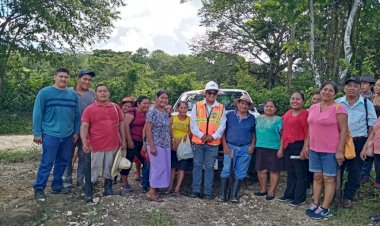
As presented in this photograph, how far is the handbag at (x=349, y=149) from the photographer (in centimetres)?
522

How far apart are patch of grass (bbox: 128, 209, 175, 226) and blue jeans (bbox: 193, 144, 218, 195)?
3.11 feet

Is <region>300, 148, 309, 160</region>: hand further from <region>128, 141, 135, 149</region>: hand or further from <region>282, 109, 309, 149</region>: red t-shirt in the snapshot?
<region>128, 141, 135, 149</region>: hand

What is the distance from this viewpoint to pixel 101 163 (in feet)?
18.3

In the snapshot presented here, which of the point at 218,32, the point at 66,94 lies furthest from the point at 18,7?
the point at 218,32

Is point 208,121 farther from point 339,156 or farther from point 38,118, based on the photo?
point 38,118

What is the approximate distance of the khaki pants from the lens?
5.55 m

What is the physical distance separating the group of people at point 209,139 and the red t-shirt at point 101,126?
0.05ft

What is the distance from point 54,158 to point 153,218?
178cm

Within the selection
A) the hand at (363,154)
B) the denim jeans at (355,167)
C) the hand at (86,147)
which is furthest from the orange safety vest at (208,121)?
the hand at (363,154)

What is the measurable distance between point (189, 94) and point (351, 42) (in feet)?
11.8

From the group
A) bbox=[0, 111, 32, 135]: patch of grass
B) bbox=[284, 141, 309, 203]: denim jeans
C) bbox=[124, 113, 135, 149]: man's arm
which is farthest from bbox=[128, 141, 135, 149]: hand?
bbox=[0, 111, 32, 135]: patch of grass

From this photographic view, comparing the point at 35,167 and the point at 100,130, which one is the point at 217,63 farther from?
the point at 100,130

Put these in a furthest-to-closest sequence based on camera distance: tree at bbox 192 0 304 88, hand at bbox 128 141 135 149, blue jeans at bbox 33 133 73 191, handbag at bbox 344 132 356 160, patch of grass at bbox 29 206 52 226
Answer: tree at bbox 192 0 304 88
hand at bbox 128 141 135 149
blue jeans at bbox 33 133 73 191
handbag at bbox 344 132 356 160
patch of grass at bbox 29 206 52 226

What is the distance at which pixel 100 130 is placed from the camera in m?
5.50
